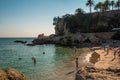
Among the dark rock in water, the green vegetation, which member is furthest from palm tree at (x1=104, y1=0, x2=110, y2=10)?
the dark rock in water

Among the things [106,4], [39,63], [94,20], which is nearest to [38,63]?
[39,63]

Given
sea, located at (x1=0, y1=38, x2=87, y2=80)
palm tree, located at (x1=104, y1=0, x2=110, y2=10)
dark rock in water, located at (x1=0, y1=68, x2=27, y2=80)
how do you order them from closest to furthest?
dark rock in water, located at (x1=0, y1=68, x2=27, y2=80), sea, located at (x1=0, y1=38, x2=87, y2=80), palm tree, located at (x1=104, y1=0, x2=110, y2=10)

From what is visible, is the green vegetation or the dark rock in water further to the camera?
the green vegetation

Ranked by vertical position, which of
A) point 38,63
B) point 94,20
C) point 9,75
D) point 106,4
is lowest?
point 38,63

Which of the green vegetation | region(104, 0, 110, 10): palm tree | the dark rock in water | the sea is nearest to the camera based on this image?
the dark rock in water

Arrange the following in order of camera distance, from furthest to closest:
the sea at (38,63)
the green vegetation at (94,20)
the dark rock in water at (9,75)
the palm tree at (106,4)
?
the palm tree at (106,4)
the green vegetation at (94,20)
the sea at (38,63)
the dark rock in water at (9,75)

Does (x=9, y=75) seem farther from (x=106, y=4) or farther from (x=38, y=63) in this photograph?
(x=106, y=4)

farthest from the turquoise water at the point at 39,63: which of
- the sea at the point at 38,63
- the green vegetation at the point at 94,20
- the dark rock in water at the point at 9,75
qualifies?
the green vegetation at the point at 94,20

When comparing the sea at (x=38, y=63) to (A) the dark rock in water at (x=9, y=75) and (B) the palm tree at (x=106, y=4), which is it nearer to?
(A) the dark rock in water at (x=9, y=75)

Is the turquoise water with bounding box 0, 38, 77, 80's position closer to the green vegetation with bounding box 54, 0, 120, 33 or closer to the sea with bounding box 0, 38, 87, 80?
the sea with bounding box 0, 38, 87, 80

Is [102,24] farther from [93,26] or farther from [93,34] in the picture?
[93,34]

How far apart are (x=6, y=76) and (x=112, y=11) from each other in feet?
334

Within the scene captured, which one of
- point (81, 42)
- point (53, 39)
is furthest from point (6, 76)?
point (53, 39)

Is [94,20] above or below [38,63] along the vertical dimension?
above
